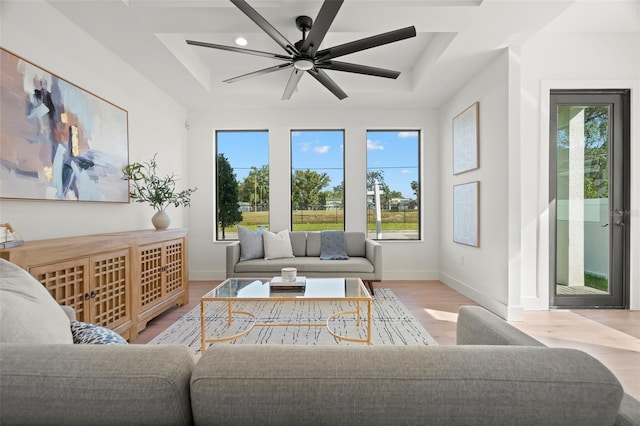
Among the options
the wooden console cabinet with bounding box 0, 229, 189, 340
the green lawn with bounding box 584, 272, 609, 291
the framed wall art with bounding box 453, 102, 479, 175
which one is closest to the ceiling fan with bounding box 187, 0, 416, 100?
the framed wall art with bounding box 453, 102, 479, 175

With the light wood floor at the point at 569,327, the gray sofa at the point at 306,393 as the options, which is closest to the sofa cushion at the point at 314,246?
the light wood floor at the point at 569,327

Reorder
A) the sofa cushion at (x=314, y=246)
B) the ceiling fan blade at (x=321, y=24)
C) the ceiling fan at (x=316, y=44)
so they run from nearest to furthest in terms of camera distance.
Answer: the ceiling fan blade at (x=321, y=24), the ceiling fan at (x=316, y=44), the sofa cushion at (x=314, y=246)

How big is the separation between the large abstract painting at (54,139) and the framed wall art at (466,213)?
394 cm

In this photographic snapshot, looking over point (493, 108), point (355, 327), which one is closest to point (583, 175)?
point (493, 108)

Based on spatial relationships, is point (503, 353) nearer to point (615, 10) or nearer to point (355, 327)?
point (355, 327)

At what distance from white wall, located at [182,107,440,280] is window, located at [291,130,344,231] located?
0.51ft

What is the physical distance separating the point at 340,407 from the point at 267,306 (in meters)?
2.92

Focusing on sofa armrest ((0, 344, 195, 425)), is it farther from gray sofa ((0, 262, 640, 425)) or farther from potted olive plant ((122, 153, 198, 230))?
potted olive plant ((122, 153, 198, 230))

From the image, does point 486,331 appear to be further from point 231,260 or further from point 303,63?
point 231,260

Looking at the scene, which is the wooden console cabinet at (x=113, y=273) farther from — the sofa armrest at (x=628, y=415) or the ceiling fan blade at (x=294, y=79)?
the sofa armrest at (x=628, y=415)

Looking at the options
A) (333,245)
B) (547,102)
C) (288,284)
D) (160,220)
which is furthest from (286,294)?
(547,102)

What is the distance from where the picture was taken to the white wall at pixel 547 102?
10.6ft

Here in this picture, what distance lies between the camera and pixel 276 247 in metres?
4.05

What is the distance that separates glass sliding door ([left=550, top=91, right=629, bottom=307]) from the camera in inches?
129
